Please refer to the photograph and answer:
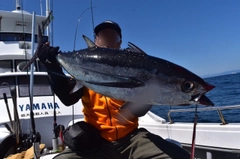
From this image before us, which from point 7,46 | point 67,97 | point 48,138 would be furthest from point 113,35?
point 7,46

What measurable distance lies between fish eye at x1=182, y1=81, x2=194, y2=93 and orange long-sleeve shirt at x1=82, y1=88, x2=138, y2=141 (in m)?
1.17

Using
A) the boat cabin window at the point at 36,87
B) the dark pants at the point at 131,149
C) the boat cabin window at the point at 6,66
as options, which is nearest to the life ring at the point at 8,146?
the boat cabin window at the point at 36,87

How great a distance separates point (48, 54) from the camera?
272 centimetres

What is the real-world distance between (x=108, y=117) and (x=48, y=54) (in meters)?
1.05

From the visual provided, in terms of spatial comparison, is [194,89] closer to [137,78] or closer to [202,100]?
[202,100]

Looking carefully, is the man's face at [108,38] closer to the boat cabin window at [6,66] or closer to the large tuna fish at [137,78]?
the large tuna fish at [137,78]

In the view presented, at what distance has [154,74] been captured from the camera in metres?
2.08

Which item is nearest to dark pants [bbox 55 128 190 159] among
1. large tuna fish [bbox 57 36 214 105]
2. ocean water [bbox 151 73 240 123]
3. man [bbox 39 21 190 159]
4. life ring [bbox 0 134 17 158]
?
man [bbox 39 21 190 159]

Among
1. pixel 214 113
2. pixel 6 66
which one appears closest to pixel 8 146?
pixel 6 66

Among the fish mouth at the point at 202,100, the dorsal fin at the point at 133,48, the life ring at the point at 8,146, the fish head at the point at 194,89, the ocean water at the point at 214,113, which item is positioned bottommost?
the ocean water at the point at 214,113

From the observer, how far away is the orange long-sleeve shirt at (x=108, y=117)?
304 cm

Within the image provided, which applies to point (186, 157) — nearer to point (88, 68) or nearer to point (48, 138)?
point (88, 68)

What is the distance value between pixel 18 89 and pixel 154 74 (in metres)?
5.16

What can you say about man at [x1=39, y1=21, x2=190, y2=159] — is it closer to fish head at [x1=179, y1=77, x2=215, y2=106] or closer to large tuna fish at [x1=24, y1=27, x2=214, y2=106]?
large tuna fish at [x1=24, y1=27, x2=214, y2=106]
